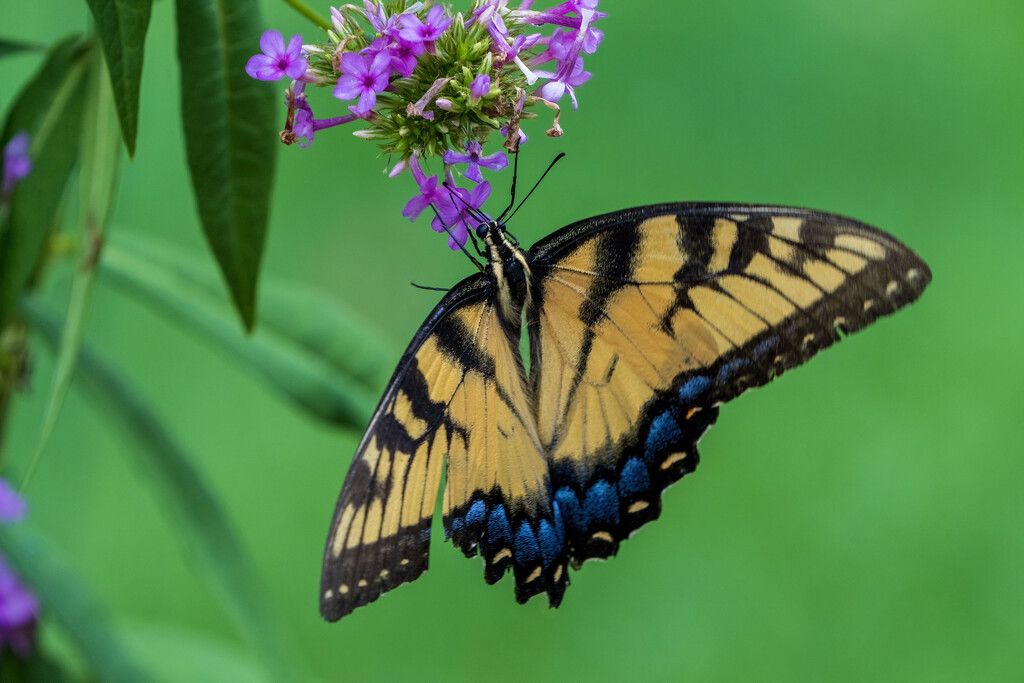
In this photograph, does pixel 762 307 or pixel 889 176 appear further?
pixel 889 176

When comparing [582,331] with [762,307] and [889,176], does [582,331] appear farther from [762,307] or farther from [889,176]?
[889,176]

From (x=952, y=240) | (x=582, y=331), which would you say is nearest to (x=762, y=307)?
(x=582, y=331)

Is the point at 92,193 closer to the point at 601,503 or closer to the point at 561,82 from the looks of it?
the point at 561,82

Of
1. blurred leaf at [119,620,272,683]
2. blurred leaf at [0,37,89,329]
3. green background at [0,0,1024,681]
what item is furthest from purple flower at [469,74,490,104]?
green background at [0,0,1024,681]

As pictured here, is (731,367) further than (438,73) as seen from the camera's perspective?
Yes

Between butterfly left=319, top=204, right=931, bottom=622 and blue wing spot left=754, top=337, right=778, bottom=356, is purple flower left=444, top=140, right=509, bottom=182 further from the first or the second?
blue wing spot left=754, top=337, right=778, bottom=356

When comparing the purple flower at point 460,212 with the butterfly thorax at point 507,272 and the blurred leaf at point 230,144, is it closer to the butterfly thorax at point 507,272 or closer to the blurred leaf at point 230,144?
the butterfly thorax at point 507,272

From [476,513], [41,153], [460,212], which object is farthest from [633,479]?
[41,153]
